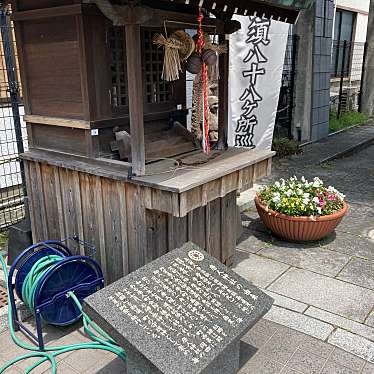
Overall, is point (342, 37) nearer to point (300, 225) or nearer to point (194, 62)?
point (300, 225)

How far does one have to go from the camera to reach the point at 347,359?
354cm

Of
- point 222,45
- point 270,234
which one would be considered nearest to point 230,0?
point 222,45

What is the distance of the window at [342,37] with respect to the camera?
16641mm

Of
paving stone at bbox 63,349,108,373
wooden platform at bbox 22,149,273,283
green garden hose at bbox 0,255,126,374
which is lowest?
paving stone at bbox 63,349,108,373

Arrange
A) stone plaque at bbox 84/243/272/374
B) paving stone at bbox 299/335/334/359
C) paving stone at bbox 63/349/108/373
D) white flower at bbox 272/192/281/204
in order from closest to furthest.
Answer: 1. stone plaque at bbox 84/243/272/374
2. paving stone at bbox 63/349/108/373
3. paving stone at bbox 299/335/334/359
4. white flower at bbox 272/192/281/204

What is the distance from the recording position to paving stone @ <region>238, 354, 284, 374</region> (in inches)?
136

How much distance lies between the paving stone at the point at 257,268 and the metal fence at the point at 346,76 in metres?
10.6

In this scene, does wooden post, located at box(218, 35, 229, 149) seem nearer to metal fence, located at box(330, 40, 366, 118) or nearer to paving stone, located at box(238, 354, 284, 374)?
paving stone, located at box(238, 354, 284, 374)

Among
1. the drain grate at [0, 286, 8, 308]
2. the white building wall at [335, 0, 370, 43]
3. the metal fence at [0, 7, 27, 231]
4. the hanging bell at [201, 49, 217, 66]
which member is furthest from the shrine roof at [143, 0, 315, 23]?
the white building wall at [335, 0, 370, 43]

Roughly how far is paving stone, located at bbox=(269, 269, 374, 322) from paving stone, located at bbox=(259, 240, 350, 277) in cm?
19

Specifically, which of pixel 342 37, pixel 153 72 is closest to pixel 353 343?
pixel 153 72

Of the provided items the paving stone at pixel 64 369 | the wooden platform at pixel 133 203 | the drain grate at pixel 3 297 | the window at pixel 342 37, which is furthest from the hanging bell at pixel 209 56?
the window at pixel 342 37

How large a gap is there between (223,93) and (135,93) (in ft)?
5.24

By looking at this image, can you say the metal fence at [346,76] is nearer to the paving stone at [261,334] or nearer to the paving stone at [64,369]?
the paving stone at [261,334]
